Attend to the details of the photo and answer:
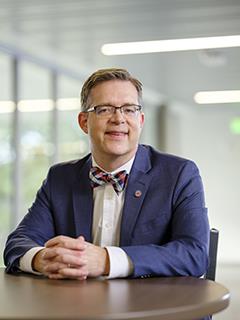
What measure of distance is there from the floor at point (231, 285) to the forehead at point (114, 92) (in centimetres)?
292

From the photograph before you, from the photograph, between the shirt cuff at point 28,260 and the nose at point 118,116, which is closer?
the shirt cuff at point 28,260

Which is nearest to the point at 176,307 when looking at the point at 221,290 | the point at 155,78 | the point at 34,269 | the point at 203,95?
the point at 221,290

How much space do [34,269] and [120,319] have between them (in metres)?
0.71

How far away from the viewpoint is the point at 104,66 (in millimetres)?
9469

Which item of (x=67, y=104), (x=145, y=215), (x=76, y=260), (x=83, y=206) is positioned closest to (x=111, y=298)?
(x=76, y=260)

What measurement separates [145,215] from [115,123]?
355 mm

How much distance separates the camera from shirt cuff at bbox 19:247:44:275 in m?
2.27

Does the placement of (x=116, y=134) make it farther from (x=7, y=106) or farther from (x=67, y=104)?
(x=67, y=104)

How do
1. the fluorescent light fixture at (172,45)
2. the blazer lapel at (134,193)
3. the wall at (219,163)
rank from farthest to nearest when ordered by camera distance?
1. the wall at (219,163)
2. the fluorescent light fixture at (172,45)
3. the blazer lapel at (134,193)

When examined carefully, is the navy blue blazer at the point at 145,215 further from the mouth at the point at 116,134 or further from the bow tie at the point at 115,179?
the mouth at the point at 116,134

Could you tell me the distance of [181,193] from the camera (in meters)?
2.40

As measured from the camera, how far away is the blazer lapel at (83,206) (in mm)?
2467

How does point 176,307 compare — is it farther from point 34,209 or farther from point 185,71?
point 185,71

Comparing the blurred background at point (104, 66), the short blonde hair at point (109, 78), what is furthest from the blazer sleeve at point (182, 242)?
the blurred background at point (104, 66)
